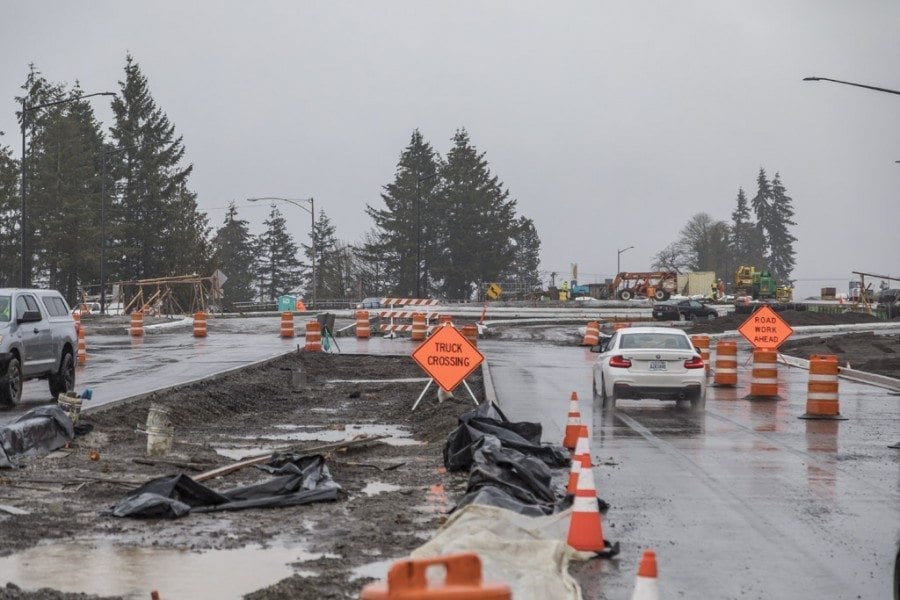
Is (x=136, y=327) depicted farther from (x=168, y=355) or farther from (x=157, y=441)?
(x=157, y=441)

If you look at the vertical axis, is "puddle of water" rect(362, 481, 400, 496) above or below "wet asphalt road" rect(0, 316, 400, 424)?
above

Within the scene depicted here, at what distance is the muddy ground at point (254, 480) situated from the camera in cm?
942

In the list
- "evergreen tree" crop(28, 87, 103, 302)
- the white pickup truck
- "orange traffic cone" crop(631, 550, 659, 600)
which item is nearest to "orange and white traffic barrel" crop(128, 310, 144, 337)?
the white pickup truck

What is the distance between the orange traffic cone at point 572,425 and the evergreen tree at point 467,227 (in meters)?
97.5

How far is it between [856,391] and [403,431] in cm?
1297

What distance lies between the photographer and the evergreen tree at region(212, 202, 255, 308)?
15500cm

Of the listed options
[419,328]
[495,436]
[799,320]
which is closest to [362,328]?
[419,328]

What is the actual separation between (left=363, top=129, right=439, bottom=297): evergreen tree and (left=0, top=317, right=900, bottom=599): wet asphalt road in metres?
86.1

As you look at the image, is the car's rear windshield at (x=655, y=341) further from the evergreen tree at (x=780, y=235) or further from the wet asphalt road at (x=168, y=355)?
the evergreen tree at (x=780, y=235)

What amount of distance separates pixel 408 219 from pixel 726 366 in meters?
89.6

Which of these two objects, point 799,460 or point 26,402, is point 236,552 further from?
point 26,402

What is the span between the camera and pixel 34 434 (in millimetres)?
15062

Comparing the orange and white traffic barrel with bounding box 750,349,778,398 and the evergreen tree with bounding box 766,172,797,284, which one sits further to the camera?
the evergreen tree with bounding box 766,172,797,284

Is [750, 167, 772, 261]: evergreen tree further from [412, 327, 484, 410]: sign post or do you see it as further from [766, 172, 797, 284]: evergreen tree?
[412, 327, 484, 410]: sign post
